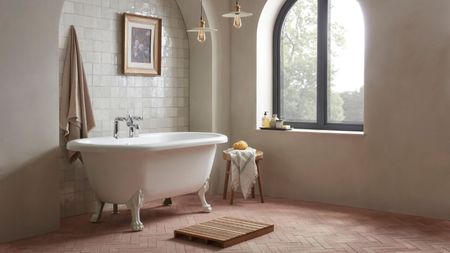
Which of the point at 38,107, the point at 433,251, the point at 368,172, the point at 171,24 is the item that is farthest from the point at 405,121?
the point at 38,107

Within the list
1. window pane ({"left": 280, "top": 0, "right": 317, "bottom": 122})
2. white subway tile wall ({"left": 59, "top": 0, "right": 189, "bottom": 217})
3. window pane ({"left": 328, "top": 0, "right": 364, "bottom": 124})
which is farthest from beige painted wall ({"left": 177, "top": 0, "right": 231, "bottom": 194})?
window pane ({"left": 328, "top": 0, "right": 364, "bottom": 124})

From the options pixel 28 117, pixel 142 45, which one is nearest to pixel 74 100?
pixel 28 117

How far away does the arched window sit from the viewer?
620 centimetres

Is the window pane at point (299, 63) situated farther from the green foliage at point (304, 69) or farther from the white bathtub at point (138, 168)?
the white bathtub at point (138, 168)

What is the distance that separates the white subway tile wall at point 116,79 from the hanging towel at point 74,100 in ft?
0.29

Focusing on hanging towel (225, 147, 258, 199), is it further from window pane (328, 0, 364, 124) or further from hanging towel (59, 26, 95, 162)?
hanging towel (59, 26, 95, 162)

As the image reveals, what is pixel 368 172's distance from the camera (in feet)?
19.0

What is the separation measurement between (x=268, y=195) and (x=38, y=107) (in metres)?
2.95

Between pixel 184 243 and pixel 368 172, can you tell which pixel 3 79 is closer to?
pixel 184 243

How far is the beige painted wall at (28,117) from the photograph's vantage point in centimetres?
448

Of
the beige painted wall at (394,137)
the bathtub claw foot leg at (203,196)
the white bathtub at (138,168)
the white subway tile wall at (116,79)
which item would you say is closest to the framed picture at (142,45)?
the white subway tile wall at (116,79)

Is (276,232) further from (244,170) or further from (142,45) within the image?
(142,45)

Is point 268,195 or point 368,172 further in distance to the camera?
point 268,195

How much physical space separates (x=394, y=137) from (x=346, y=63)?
1111mm
